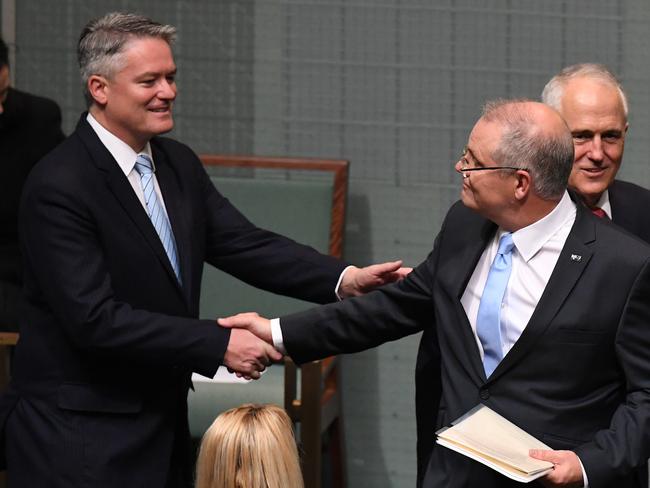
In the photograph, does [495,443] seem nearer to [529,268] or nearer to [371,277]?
→ [529,268]

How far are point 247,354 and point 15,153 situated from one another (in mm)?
1813

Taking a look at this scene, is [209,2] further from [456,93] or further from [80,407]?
[80,407]

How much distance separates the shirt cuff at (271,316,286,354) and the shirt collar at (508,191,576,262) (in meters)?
0.75

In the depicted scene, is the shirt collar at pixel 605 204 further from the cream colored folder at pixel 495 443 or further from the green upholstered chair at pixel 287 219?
the green upholstered chair at pixel 287 219

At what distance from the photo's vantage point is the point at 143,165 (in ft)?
11.8

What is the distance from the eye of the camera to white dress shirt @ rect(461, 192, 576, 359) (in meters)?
3.05

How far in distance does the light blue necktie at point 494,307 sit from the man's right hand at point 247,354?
699 millimetres

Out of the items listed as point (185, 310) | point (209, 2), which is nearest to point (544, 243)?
point (185, 310)

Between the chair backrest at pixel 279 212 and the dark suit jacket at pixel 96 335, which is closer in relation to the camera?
the dark suit jacket at pixel 96 335

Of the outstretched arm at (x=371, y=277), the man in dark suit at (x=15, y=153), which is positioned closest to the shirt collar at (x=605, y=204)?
the outstretched arm at (x=371, y=277)

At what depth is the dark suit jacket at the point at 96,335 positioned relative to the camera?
11.2ft

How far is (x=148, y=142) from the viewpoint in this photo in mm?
3688

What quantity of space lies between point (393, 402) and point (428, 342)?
6.68 ft

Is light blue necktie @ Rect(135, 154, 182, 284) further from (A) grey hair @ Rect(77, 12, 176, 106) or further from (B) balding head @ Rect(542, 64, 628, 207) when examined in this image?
(B) balding head @ Rect(542, 64, 628, 207)
